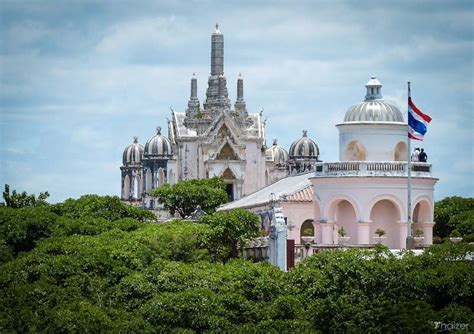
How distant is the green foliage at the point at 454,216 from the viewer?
367 feet

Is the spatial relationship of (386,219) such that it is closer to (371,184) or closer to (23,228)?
(371,184)

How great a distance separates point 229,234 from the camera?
11150cm

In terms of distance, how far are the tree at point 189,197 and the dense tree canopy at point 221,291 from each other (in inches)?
2019

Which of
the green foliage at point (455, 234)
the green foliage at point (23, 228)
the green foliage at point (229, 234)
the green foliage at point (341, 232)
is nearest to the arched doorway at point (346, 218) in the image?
the green foliage at point (341, 232)

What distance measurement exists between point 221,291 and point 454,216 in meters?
26.1

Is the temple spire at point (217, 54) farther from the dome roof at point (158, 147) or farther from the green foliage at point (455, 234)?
the green foliage at point (455, 234)

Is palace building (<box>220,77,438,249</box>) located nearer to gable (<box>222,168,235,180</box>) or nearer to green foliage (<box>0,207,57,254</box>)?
green foliage (<box>0,207,57,254</box>)

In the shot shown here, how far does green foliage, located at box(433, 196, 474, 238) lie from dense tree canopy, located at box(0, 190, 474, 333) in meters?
14.7

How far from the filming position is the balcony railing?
336ft

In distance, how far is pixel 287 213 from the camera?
119250 millimetres

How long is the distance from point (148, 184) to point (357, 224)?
97954 millimetres

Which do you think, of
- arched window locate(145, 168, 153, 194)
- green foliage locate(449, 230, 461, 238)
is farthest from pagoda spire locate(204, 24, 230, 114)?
green foliage locate(449, 230, 461, 238)

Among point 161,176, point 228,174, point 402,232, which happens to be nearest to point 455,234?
point 402,232

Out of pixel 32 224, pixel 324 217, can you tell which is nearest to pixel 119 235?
pixel 32 224
